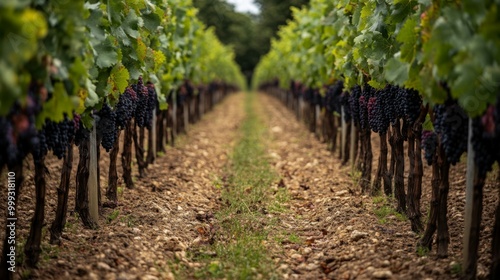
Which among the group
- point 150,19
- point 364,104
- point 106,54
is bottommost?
point 364,104

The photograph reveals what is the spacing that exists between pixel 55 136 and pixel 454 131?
138 inches

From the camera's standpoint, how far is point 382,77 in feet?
22.9

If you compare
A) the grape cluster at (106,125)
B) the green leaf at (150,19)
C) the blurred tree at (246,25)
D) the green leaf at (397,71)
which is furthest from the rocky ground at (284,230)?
the blurred tree at (246,25)

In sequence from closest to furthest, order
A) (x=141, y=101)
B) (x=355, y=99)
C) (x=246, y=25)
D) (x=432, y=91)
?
(x=432, y=91), (x=141, y=101), (x=355, y=99), (x=246, y=25)

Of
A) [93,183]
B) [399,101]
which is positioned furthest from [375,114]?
[93,183]

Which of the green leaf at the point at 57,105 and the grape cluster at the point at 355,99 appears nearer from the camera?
the green leaf at the point at 57,105

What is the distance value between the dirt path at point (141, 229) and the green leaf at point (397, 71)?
2816 mm

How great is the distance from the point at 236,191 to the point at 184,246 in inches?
110

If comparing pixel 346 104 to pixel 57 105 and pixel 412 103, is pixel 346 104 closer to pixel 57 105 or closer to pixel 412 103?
pixel 412 103

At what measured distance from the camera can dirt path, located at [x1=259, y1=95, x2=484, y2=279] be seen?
5.53m

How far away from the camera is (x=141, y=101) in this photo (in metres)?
8.14

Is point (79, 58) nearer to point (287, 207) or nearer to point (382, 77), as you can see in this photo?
point (382, 77)

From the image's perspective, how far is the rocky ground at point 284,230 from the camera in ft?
18.0

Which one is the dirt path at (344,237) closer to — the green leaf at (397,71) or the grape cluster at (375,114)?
the grape cluster at (375,114)
